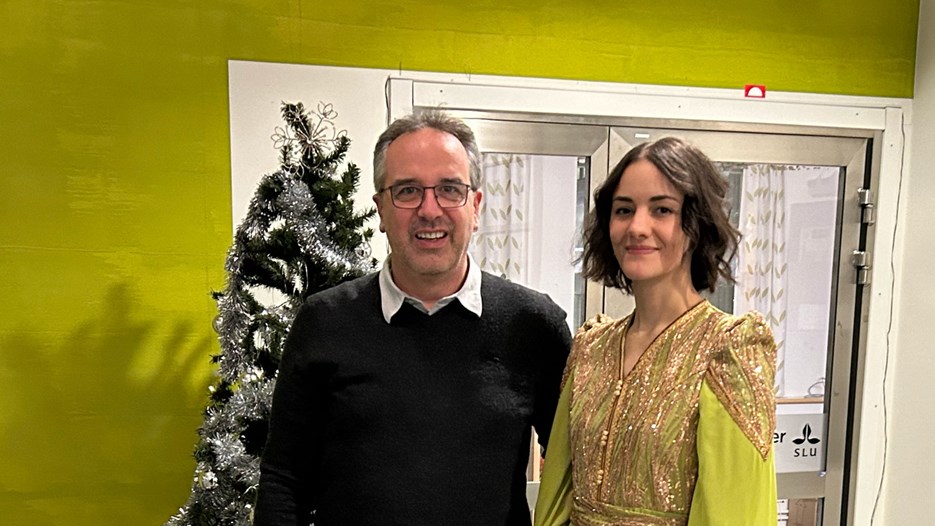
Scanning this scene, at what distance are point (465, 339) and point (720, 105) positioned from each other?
143 centimetres

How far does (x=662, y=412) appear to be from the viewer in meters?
1.01

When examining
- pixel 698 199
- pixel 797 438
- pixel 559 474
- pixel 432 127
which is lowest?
pixel 797 438

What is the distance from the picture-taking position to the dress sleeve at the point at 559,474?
1.16 metres

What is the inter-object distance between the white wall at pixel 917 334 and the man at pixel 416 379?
176cm

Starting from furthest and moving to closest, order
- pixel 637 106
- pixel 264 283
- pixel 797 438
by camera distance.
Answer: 1. pixel 797 438
2. pixel 637 106
3. pixel 264 283

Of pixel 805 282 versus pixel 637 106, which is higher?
pixel 637 106

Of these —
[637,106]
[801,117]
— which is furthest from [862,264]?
[637,106]

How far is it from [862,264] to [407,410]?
76.6 inches

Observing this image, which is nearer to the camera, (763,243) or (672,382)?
(672,382)

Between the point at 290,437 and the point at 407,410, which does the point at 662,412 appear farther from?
the point at 290,437

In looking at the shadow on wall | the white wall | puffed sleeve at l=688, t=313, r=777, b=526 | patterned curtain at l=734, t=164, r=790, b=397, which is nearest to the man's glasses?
puffed sleeve at l=688, t=313, r=777, b=526

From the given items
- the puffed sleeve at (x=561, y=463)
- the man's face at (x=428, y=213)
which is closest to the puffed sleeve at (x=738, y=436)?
the puffed sleeve at (x=561, y=463)

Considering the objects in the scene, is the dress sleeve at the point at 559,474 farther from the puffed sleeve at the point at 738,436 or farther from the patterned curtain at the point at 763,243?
the patterned curtain at the point at 763,243

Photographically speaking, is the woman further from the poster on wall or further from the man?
the poster on wall
